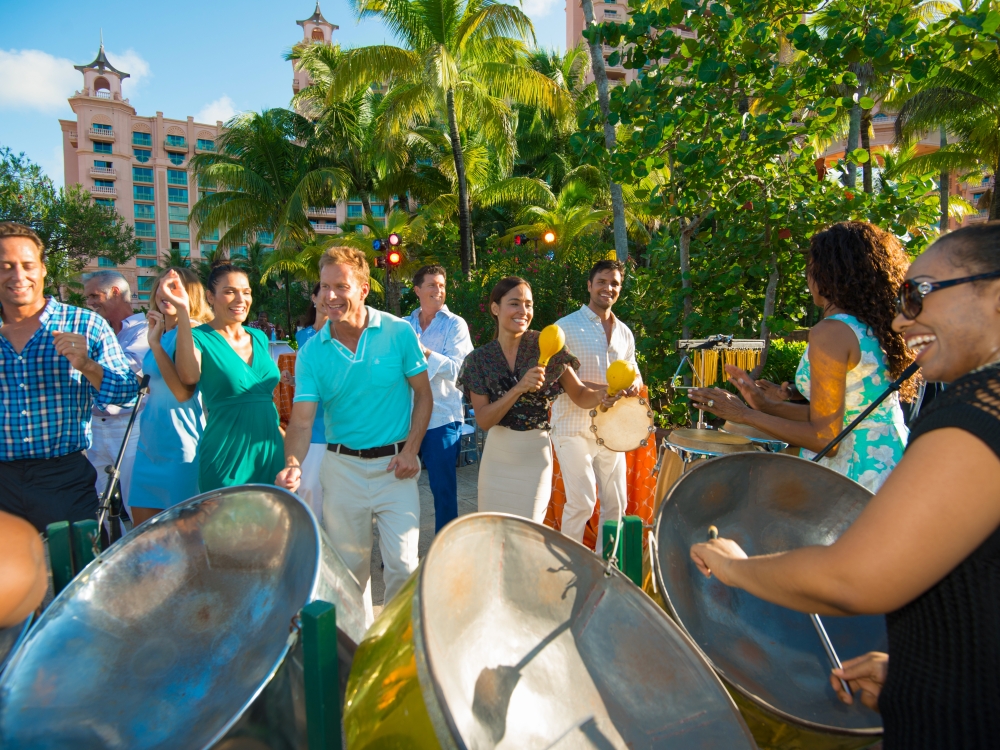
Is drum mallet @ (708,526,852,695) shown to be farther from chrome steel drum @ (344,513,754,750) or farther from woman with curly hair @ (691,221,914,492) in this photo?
woman with curly hair @ (691,221,914,492)

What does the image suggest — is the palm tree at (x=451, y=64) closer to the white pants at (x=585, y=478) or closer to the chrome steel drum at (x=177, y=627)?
the white pants at (x=585, y=478)

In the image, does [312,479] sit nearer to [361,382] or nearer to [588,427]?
[361,382]

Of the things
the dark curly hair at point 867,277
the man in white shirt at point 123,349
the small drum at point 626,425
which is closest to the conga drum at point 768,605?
the dark curly hair at point 867,277

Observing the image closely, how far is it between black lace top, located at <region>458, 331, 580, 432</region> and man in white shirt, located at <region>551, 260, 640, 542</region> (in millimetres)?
310

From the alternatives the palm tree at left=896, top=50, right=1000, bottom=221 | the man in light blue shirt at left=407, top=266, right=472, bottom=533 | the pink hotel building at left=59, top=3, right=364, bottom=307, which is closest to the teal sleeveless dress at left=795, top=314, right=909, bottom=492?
the man in light blue shirt at left=407, top=266, right=472, bottom=533

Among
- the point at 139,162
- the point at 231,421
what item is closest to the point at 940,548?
the point at 231,421

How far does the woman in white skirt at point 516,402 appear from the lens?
2811 millimetres

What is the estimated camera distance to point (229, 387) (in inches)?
96.0

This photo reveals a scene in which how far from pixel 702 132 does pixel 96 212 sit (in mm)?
26652

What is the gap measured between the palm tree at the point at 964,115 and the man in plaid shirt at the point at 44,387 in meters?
16.2

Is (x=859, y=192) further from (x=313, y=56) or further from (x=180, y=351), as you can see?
(x=313, y=56)

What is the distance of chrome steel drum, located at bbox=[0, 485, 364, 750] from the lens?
109cm

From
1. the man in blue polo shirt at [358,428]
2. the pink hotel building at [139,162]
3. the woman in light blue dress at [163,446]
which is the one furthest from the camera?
the pink hotel building at [139,162]

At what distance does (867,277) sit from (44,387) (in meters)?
2.80
